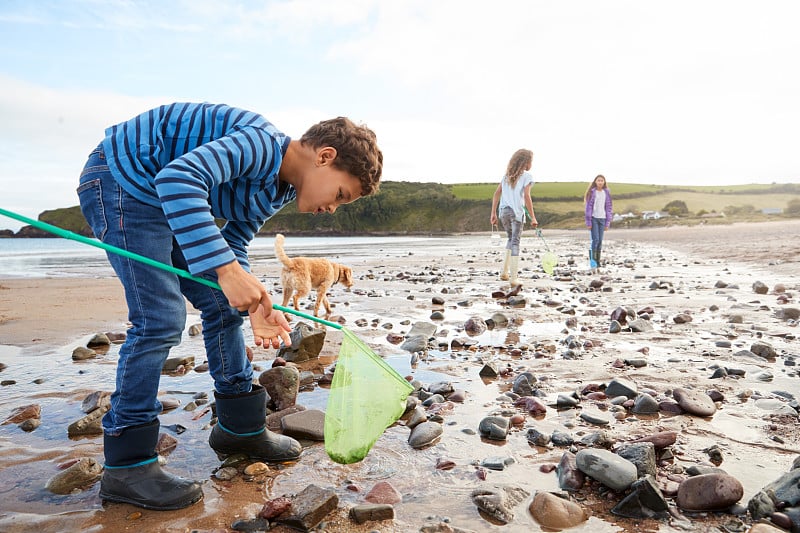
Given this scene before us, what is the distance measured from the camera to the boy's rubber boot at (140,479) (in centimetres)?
249

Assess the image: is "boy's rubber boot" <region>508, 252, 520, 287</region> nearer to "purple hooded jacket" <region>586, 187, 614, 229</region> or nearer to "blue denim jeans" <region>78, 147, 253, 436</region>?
"purple hooded jacket" <region>586, 187, 614, 229</region>

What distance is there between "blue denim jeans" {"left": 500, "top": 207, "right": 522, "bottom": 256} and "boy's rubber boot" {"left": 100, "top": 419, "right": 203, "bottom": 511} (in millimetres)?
9546

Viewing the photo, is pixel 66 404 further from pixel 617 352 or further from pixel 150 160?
pixel 617 352

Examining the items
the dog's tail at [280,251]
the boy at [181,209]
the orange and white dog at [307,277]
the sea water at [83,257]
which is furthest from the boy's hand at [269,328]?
the sea water at [83,257]

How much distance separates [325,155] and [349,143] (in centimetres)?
15

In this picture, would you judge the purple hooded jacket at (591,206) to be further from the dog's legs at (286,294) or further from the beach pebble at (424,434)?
the beach pebble at (424,434)

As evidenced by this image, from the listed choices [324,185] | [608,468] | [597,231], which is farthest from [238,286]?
[597,231]

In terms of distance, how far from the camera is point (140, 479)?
8.32 ft

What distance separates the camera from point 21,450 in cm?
308

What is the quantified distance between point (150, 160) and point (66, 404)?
2375 mm

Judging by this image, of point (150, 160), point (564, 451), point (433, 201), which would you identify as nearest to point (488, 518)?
point (564, 451)

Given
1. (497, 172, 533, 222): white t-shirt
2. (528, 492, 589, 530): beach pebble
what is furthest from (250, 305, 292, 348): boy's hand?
(497, 172, 533, 222): white t-shirt

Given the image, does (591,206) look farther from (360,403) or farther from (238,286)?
(238,286)

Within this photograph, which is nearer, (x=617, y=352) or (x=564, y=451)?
(x=564, y=451)
